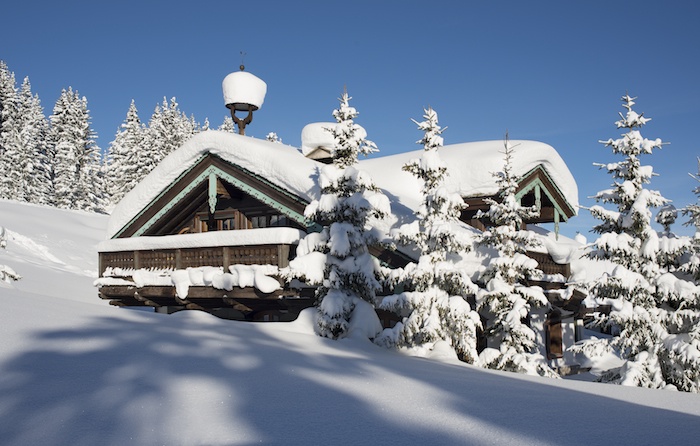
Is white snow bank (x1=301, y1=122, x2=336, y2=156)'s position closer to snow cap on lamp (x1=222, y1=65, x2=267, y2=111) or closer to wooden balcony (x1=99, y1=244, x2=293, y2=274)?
snow cap on lamp (x1=222, y1=65, x2=267, y2=111)

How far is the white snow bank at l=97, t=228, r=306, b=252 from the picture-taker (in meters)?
14.4

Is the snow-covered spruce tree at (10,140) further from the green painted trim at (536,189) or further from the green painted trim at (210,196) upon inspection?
the green painted trim at (536,189)

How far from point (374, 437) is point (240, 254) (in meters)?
11.6

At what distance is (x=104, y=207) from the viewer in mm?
66688

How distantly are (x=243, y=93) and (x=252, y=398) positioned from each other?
17280mm


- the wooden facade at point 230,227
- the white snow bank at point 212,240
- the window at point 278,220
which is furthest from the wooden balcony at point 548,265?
the window at point 278,220

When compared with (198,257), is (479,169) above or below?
above

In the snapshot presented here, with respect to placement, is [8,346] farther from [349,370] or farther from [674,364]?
[674,364]

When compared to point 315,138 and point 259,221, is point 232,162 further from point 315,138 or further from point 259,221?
point 315,138

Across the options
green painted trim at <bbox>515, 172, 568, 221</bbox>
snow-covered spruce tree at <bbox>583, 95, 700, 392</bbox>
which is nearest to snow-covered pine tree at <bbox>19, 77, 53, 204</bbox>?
green painted trim at <bbox>515, 172, 568, 221</bbox>

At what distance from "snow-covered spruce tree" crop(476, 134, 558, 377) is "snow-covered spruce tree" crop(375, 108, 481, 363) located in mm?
775

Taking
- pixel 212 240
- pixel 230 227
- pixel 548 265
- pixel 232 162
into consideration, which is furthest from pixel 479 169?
A: pixel 230 227

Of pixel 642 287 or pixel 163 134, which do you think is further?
pixel 163 134

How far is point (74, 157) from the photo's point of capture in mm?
60688
